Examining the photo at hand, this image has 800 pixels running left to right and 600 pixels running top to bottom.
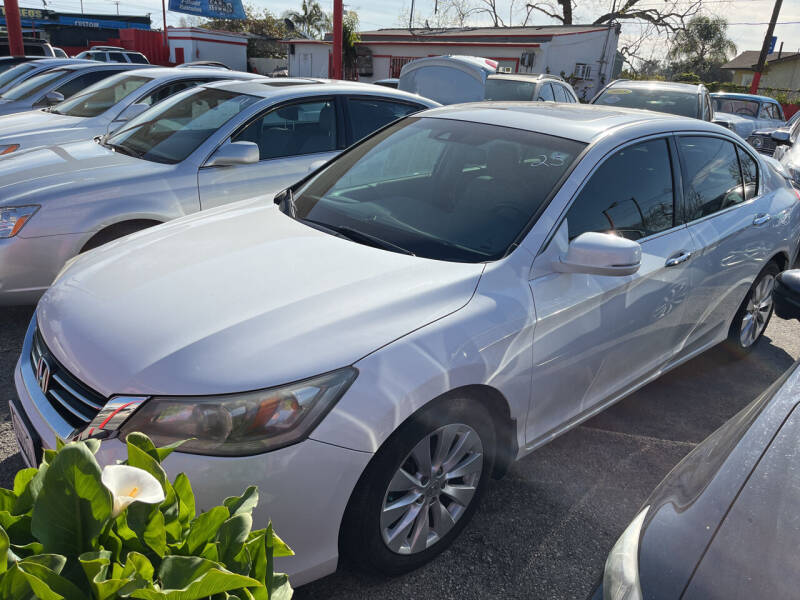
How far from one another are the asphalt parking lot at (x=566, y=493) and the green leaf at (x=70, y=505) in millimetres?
1340

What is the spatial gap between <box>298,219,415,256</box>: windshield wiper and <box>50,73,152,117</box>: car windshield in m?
5.69

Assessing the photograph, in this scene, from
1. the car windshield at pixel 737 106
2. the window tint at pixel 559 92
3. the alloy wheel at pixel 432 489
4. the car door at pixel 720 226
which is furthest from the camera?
the car windshield at pixel 737 106

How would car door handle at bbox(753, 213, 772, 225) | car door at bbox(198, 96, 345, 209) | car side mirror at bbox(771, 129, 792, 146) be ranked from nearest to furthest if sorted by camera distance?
car door handle at bbox(753, 213, 772, 225) → car door at bbox(198, 96, 345, 209) → car side mirror at bbox(771, 129, 792, 146)

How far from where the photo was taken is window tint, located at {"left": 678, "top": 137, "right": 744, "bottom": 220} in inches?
132

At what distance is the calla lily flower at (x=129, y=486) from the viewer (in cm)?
112

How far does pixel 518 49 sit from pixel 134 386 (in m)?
24.4

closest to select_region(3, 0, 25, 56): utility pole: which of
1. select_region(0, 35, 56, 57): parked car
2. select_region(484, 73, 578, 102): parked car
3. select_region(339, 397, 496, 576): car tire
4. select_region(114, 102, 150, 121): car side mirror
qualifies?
select_region(0, 35, 56, 57): parked car

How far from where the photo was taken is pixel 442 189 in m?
2.96

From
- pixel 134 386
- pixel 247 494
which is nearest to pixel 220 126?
pixel 134 386

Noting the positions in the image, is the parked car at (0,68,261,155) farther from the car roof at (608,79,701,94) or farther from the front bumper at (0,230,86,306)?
the car roof at (608,79,701,94)

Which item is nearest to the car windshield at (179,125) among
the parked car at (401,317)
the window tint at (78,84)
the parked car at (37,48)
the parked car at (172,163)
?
the parked car at (172,163)

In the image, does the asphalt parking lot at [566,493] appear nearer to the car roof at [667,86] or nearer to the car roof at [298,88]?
the car roof at [298,88]

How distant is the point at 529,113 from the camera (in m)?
3.25

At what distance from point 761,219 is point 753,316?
75cm
